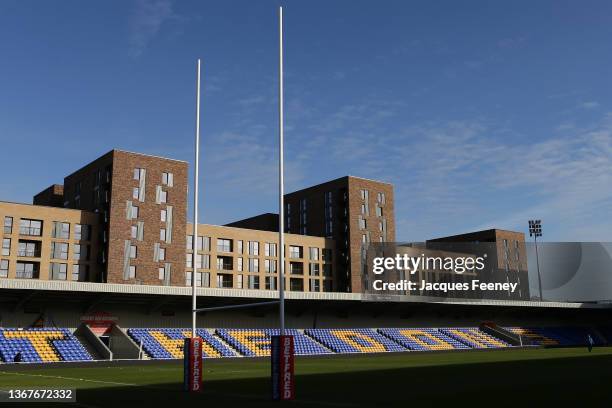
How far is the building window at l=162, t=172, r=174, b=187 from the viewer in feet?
274

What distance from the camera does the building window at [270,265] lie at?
9806 centimetres

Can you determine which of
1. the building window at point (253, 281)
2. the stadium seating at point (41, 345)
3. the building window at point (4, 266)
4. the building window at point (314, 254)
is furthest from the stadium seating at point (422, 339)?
the building window at point (4, 266)

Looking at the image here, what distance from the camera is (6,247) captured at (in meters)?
74.0

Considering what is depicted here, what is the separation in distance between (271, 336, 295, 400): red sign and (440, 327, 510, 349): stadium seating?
66.5m

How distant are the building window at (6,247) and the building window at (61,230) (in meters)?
4.97

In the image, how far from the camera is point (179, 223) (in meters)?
83.6

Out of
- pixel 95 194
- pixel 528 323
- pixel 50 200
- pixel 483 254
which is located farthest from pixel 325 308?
pixel 50 200

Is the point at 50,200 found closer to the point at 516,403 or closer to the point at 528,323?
the point at 528,323

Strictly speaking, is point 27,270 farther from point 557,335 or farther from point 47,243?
point 557,335

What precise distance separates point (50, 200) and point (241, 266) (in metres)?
36.7

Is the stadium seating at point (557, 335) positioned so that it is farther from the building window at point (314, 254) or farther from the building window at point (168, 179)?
the building window at point (168, 179)

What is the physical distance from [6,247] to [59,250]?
5929 mm

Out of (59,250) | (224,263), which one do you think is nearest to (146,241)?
(59,250)

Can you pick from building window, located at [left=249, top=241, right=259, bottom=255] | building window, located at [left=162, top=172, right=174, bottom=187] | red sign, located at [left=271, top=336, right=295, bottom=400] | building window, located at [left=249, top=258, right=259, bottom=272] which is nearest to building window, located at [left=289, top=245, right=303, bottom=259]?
building window, located at [left=249, top=241, right=259, bottom=255]
